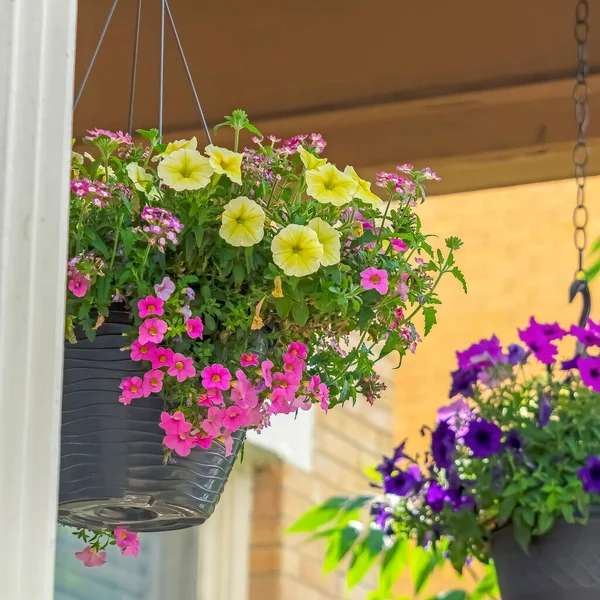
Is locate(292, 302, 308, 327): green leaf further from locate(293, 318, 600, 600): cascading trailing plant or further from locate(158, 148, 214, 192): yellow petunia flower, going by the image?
locate(293, 318, 600, 600): cascading trailing plant

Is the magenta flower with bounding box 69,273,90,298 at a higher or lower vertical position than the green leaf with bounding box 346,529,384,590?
higher

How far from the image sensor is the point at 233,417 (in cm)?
107

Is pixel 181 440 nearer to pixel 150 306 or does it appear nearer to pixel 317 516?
pixel 150 306

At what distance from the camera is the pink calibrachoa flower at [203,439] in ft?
3.50

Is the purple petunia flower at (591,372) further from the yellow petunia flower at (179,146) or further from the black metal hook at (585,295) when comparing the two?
the yellow petunia flower at (179,146)

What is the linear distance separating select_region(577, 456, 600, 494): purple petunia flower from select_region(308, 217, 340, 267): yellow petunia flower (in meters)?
0.58

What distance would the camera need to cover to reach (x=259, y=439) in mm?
3016

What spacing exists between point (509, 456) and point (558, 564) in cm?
14

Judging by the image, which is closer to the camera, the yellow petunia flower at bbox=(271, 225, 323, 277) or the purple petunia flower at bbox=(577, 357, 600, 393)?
the yellow petunia flower at bbox=(271, 225, 323, 277)

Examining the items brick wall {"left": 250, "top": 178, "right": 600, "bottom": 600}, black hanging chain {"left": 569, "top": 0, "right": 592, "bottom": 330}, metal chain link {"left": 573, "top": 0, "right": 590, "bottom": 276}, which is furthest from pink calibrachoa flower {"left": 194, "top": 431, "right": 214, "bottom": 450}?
brick wall {"left": 250, "top": 178, "right": 600, "bottom": 600}

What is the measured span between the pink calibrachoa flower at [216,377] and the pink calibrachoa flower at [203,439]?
48mm

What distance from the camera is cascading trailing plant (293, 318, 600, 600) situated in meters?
1.49

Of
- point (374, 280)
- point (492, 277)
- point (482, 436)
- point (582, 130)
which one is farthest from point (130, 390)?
point (492, 277)

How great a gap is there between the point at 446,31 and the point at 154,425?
139 centimetres
